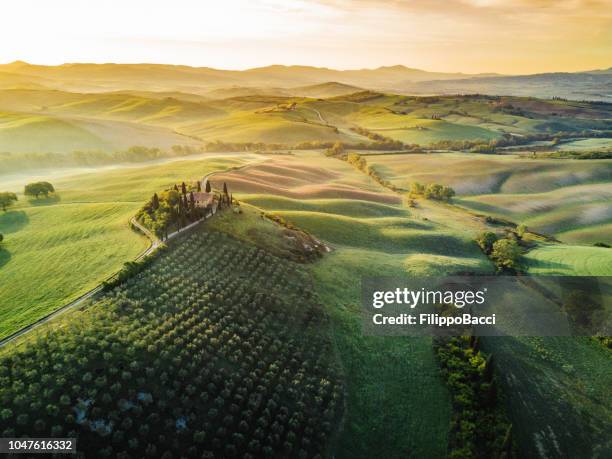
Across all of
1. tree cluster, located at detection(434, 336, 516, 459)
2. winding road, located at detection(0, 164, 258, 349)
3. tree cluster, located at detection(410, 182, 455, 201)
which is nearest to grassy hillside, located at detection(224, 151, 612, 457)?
tree cluster, located at detection(434, 336, 516, 459)

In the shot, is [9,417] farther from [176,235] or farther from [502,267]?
[502,267]

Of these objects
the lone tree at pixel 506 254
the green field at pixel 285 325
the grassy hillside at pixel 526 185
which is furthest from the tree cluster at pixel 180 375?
the grassy hillside at pixel 526 185

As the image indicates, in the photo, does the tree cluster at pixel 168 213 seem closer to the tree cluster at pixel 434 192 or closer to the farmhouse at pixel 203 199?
the farmhouse at pixel 203 199

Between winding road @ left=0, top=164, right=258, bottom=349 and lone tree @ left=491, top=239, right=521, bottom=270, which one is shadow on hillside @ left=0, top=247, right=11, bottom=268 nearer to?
winding road @ left=0, top=164, right=258, bottom=349

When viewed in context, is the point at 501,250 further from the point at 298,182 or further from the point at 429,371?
the point at 298,182

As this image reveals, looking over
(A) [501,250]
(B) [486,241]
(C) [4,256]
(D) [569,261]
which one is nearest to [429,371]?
(A) [501,250]

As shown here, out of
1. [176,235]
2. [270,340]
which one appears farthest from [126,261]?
[270,340]
